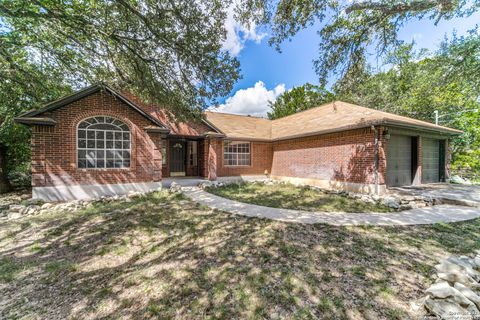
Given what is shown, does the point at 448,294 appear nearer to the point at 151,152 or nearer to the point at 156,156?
the point at 156,156

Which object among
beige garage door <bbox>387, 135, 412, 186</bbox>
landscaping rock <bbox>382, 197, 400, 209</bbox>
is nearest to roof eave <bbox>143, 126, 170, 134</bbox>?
landscaping rock <bbox>382, 197, 400, 209</bbox>

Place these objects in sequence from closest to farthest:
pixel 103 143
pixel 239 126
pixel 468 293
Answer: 1. pixel 468 293
2. pixel 103 143
3. pixel 239 126

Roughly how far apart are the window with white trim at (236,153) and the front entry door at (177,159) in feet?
9.63

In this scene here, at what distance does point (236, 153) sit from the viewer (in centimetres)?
1421

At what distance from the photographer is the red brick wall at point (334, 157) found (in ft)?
28.6

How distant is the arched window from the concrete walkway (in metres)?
4.97

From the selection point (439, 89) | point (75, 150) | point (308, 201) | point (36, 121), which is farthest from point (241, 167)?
point (439, 89)

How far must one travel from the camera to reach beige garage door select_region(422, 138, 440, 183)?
1066 cm

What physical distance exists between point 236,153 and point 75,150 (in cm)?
872

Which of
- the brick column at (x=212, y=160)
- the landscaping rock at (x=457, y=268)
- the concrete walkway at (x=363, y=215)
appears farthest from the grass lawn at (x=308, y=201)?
the landscaping rock at (x=457, y=268)

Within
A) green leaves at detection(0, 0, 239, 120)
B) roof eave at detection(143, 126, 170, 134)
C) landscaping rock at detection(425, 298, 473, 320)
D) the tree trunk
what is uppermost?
green leaves at detection(0, 0, 239, 120)

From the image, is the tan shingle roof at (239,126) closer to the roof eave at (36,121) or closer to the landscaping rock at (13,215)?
the roof eave at (36,121)

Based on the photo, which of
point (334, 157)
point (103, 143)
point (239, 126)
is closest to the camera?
point (103, 143)

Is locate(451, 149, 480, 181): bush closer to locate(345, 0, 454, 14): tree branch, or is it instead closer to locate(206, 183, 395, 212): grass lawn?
locate(206, 183, 395, 212): grass lawn
